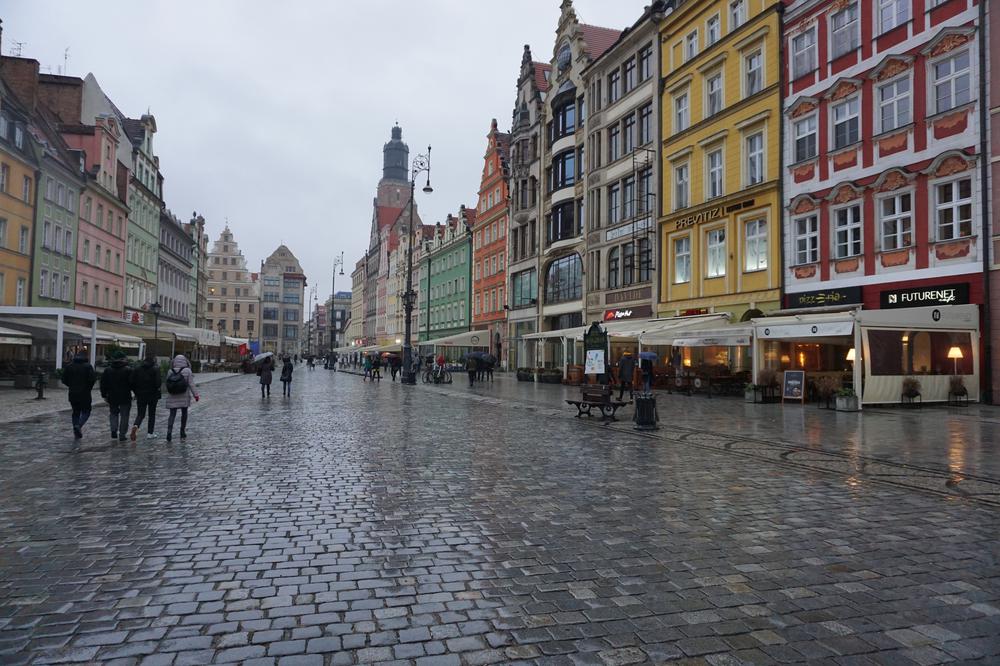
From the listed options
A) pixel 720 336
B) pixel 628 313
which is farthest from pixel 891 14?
pixel 628 313

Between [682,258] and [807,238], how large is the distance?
738 cm

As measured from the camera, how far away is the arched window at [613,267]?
3656 cm

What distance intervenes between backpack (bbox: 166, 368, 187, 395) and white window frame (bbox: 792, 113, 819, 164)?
74.1 feet

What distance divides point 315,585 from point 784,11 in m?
28.7

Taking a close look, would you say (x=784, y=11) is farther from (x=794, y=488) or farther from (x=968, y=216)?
(x=794, y=488)

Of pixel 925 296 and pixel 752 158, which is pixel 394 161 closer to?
pixel 752 158

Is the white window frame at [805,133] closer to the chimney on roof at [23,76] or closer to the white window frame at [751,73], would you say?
the white window frame at [751,73]

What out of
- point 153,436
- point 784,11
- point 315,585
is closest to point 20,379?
point 153,436

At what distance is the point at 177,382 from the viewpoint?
12164mm

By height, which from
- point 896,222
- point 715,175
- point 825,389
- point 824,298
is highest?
point 715,175

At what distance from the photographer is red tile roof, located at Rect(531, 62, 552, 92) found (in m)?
49.1

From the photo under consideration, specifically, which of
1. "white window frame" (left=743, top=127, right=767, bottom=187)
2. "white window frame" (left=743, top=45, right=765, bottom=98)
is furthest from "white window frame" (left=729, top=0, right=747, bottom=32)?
Answer: "white window frame" (left=743, top=127, right=767, bottom=187)

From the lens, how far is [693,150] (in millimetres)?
30672

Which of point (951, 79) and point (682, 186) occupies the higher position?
point (951, 79)
